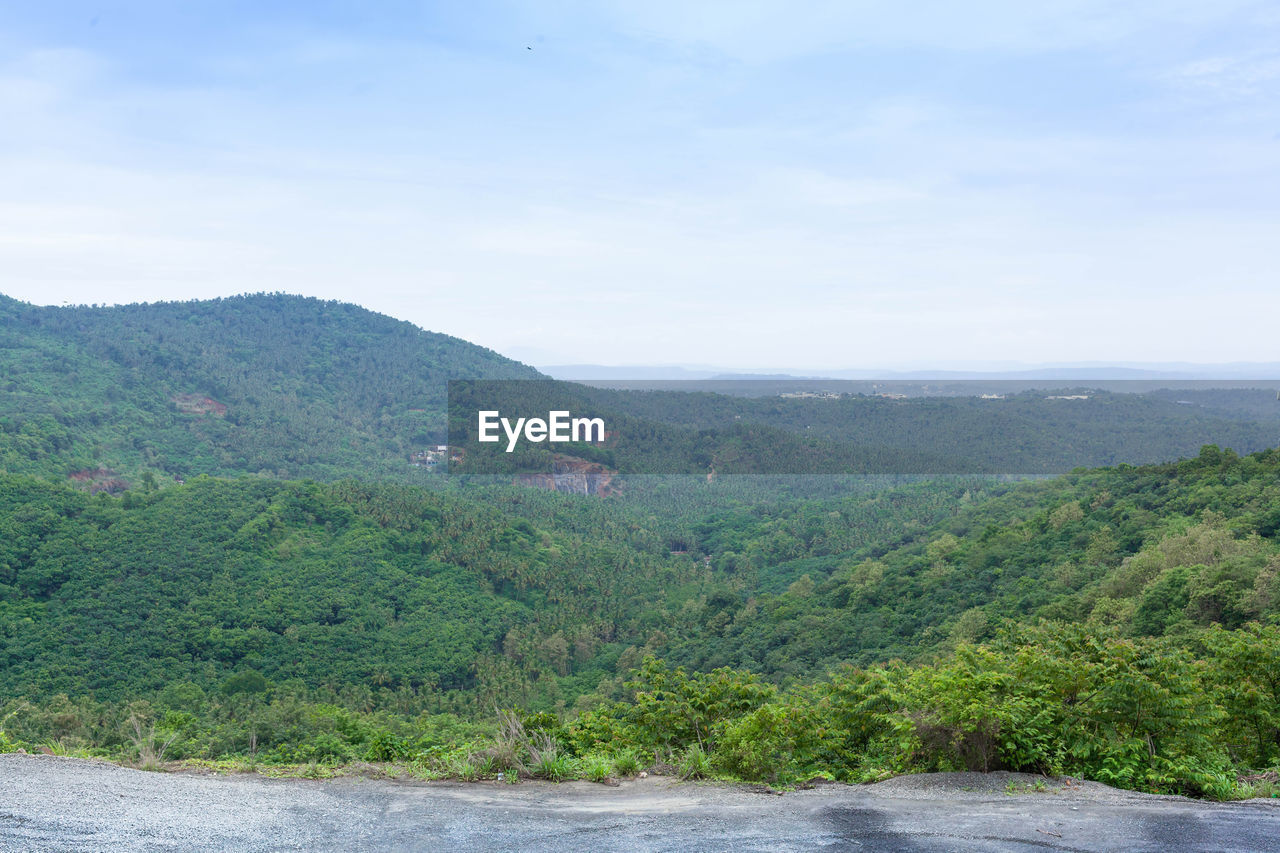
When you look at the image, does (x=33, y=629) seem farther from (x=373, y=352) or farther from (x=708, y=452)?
(x=373, y=352)

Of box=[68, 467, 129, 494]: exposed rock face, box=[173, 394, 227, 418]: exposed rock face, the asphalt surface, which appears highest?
box=[173, 394, 227, 418]: exposed rock face

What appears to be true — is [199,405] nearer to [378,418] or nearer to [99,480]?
[378,418]

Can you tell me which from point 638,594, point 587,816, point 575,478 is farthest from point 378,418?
point 587,816

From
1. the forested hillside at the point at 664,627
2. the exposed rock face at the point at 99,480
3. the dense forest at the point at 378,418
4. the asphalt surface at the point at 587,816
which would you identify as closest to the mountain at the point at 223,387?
the exposed rock face at the point at 99,480

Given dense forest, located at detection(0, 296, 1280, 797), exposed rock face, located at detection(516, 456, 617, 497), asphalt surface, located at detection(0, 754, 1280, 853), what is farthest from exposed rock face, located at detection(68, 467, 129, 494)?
asphalt surface, located at detection(0, 754, 1280, 853)

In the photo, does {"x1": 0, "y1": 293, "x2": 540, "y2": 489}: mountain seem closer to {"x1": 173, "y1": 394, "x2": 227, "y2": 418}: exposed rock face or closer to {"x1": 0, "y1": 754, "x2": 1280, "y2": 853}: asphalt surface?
{"x1": 173, "y1": 394, "x2": 227, "y2": 418}: exposed rock face

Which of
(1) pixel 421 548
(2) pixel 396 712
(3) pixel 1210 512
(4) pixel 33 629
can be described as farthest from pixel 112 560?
(3) pixel 1210 512
